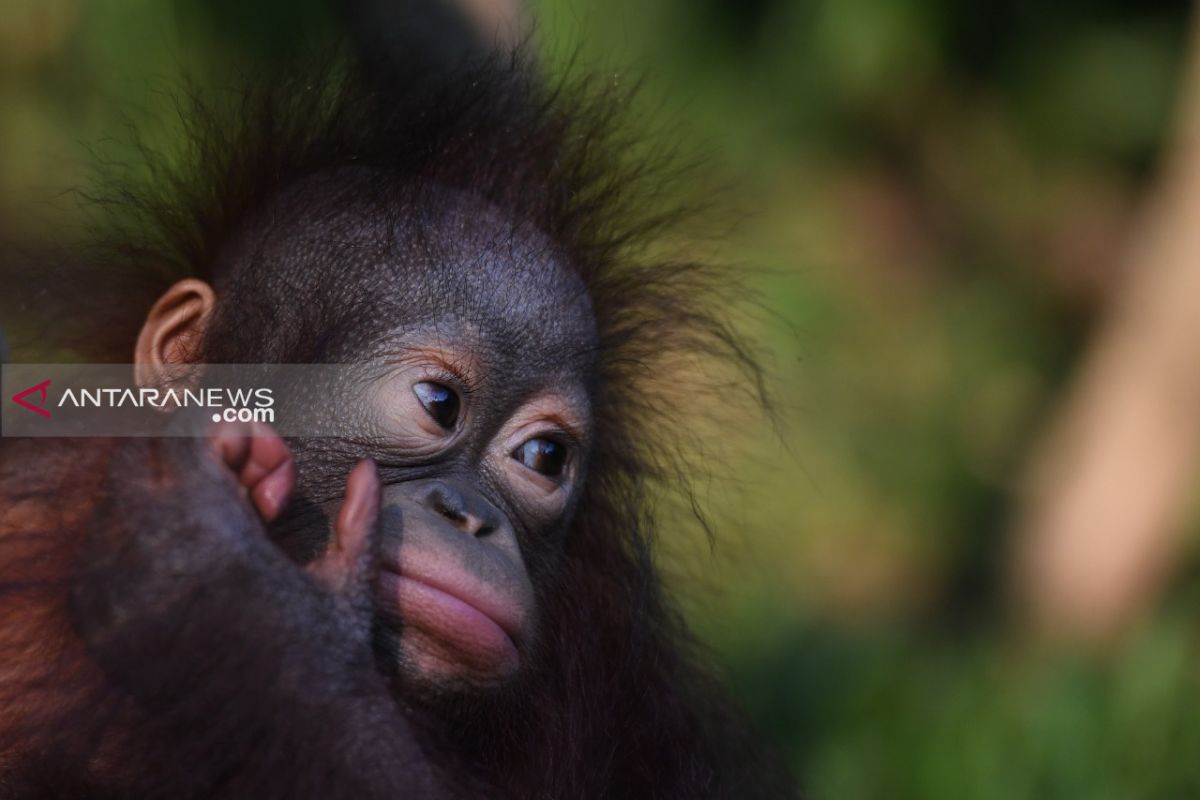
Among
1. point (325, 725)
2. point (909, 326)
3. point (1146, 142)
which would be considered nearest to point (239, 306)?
point (325, 725)

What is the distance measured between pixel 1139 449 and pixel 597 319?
5.85m

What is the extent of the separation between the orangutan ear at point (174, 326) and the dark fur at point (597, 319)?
0.08 metres

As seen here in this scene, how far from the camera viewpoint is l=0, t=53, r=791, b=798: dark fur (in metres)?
2.88

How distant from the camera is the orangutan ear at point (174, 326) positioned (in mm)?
2807

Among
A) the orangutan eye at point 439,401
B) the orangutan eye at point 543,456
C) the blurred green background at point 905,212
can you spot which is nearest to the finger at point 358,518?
the orangutan eye at point 439,401

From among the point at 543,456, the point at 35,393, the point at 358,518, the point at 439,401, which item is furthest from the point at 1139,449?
the point at 358,518

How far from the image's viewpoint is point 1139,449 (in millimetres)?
8359

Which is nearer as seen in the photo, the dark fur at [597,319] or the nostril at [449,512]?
the nostril at [449,512]

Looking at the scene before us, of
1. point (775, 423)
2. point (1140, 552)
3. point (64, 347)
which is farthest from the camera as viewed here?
point (1140, 552)

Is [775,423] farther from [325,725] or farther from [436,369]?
[325,725]

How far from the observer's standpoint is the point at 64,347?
3.11 metres

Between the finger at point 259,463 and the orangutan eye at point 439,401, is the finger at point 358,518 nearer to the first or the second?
the finger at point 259,463

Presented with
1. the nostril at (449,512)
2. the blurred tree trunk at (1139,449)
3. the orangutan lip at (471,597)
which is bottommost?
the orangutan lip at (471,597)

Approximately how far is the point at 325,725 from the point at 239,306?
2.93 ft
